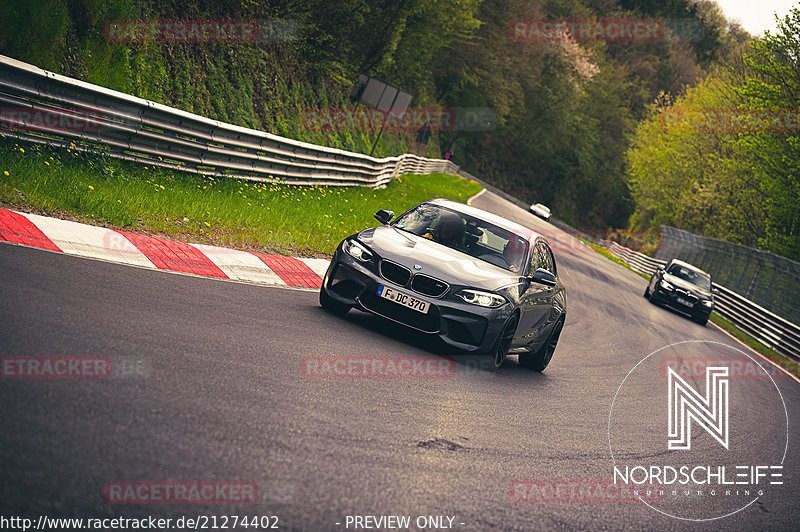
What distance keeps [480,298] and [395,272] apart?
35.5 inches

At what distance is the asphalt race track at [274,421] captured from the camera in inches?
144

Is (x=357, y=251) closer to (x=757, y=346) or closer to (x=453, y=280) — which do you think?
(x=453, y=280)

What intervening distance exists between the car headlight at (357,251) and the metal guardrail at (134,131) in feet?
13.3

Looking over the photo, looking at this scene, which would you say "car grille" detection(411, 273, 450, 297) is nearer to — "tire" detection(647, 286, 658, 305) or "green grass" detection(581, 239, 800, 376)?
"green grass" detection(581, 239, 800, 376)

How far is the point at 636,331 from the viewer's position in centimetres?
1702

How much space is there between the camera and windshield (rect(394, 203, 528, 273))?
911cm

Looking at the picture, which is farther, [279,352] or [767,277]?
[767,277]

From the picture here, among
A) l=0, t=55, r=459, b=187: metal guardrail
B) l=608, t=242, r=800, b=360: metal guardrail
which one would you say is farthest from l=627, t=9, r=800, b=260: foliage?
l=0, t=55, r=459, b=187: metal guardrail

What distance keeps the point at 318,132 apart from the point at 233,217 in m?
15.0

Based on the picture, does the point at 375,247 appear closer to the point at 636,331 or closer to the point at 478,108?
the point at 636,331

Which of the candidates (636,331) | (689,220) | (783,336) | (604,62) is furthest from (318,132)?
(604,62)

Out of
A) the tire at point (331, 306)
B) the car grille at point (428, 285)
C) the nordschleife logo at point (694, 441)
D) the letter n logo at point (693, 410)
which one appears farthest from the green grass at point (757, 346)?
the tire at point (331, 306)

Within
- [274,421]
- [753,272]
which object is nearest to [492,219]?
[274,421]

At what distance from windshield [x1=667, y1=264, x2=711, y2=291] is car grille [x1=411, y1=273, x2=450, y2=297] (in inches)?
751
